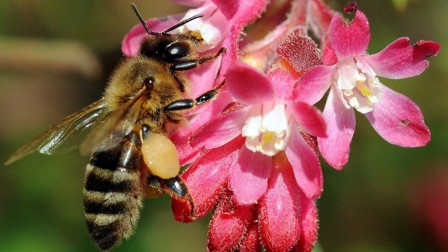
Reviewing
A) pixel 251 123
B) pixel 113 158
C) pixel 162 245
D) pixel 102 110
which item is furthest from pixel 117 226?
pixel 162 245

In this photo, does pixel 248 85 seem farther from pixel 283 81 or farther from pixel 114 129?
pixel 114 129

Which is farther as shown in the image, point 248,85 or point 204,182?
point 204,182

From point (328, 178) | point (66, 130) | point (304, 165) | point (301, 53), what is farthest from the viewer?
point (328, 178)

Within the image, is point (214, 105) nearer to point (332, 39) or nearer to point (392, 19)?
point (332, 39)

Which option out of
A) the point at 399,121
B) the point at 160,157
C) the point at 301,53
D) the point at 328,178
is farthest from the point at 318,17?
the point at 328,178

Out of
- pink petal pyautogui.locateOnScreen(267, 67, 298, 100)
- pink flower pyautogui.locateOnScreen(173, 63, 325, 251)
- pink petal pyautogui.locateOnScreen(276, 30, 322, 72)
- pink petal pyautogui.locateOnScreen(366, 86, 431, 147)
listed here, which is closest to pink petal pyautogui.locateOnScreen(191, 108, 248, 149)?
pink flower pyautogui.locateOnScreen(173, 63, 325, 251)

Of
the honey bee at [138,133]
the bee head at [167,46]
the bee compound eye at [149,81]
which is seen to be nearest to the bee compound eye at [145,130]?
the honey bee at [138,133]
